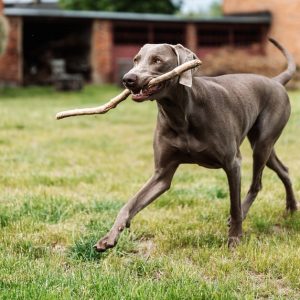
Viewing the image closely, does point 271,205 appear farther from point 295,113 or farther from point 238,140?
point 295,113

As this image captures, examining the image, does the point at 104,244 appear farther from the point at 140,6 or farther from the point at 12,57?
the point at 140,6

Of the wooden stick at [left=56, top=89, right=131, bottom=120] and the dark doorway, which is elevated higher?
the wooden stick at [left=56, top=89, right=131, bottom=120]

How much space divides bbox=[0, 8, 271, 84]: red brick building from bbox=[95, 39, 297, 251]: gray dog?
20029mm

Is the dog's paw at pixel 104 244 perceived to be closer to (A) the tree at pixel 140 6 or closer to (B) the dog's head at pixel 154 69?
(B) the dog's head at pixel 154 69

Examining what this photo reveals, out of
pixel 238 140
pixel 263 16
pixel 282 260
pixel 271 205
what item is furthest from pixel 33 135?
pixel 263 16

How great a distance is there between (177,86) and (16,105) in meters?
13.1

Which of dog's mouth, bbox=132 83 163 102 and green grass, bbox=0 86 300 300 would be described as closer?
green grass, bbox=0 86 300 300

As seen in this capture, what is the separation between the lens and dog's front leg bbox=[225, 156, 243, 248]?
4402 millimetres

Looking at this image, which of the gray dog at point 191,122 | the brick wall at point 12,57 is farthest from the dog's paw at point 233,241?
the brick wall at point 12,57

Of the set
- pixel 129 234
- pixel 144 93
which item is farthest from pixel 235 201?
pixel 144 93

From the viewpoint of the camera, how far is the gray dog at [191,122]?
3.86 meters

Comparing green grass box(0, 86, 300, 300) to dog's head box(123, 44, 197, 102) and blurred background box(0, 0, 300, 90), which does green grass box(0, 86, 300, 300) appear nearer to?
dog's head box(123, 44, 197, 102)

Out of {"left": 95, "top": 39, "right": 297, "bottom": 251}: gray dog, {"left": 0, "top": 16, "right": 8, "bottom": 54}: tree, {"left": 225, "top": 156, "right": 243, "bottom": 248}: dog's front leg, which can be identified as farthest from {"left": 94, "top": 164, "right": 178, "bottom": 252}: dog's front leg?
{"left": 0, "top": 16, "right": 8, "bottom": 54}: tree

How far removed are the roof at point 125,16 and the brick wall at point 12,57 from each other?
48cm
